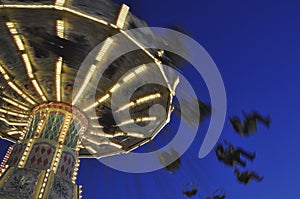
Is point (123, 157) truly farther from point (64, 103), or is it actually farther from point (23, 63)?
point (23, 63)

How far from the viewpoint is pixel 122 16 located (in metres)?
8.13

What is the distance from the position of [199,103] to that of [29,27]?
5.27 metres

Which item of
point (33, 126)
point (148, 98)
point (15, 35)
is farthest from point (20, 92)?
point (148, 98)

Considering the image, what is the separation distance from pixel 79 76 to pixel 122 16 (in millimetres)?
3651

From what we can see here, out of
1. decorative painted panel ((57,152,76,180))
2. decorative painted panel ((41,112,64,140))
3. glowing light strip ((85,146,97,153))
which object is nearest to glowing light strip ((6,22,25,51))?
decorative painted panel ((41,112,64,140))

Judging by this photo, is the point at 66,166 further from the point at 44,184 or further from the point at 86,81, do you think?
the point at 86,81

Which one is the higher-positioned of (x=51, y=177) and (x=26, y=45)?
(x=26, y=45)

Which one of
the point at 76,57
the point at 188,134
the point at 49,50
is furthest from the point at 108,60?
the point at 188,134

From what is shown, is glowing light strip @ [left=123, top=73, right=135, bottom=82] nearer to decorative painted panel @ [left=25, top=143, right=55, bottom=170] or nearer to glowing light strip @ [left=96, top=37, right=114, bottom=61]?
glowing light strip @ [left=96, top=37, right=114, bottom=61]

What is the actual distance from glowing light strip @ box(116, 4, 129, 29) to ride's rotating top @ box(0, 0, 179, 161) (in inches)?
0.9

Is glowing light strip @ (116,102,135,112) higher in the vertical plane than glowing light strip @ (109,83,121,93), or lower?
lower

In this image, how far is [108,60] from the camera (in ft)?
33.0

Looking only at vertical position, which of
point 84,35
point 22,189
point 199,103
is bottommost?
point 22,189

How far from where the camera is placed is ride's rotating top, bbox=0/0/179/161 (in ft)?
27.5
